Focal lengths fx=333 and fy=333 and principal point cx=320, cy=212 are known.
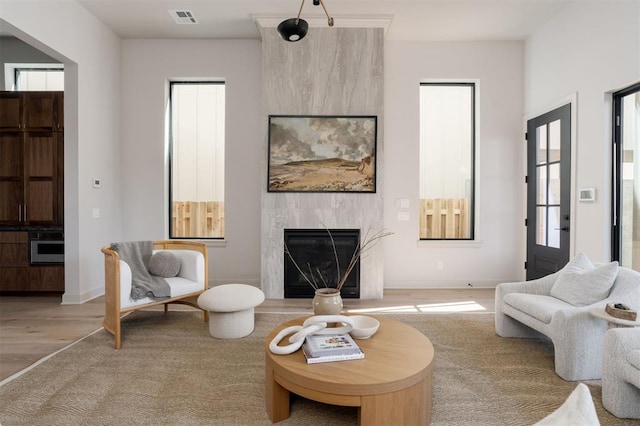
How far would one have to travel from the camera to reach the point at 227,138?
4.75 meters

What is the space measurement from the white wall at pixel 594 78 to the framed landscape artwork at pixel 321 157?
7.50ft

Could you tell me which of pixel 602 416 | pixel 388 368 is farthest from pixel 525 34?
pixel 388 368

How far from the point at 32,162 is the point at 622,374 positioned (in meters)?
5.95

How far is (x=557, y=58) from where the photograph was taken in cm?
410

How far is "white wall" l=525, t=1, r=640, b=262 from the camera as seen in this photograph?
319 cm

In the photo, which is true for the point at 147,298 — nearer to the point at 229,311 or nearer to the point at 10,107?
the point at 229,311

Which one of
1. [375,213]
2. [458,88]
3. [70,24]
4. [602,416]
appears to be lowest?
[602,416]

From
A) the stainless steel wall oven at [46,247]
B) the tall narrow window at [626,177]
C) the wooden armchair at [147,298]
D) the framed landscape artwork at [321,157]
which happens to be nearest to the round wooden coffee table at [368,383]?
the wooden armchair at [147,298]

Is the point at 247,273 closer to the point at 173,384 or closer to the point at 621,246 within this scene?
the point at 173,384

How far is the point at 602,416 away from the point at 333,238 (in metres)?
2.93

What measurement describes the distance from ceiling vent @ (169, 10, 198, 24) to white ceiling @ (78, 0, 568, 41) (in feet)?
0.17

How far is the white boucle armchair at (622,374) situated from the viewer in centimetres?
182

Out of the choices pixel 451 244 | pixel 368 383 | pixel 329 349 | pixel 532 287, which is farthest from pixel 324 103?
pixel 368 383

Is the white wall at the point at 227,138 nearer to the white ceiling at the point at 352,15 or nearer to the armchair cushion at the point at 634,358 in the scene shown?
the white ceiling at the point at 352,15
